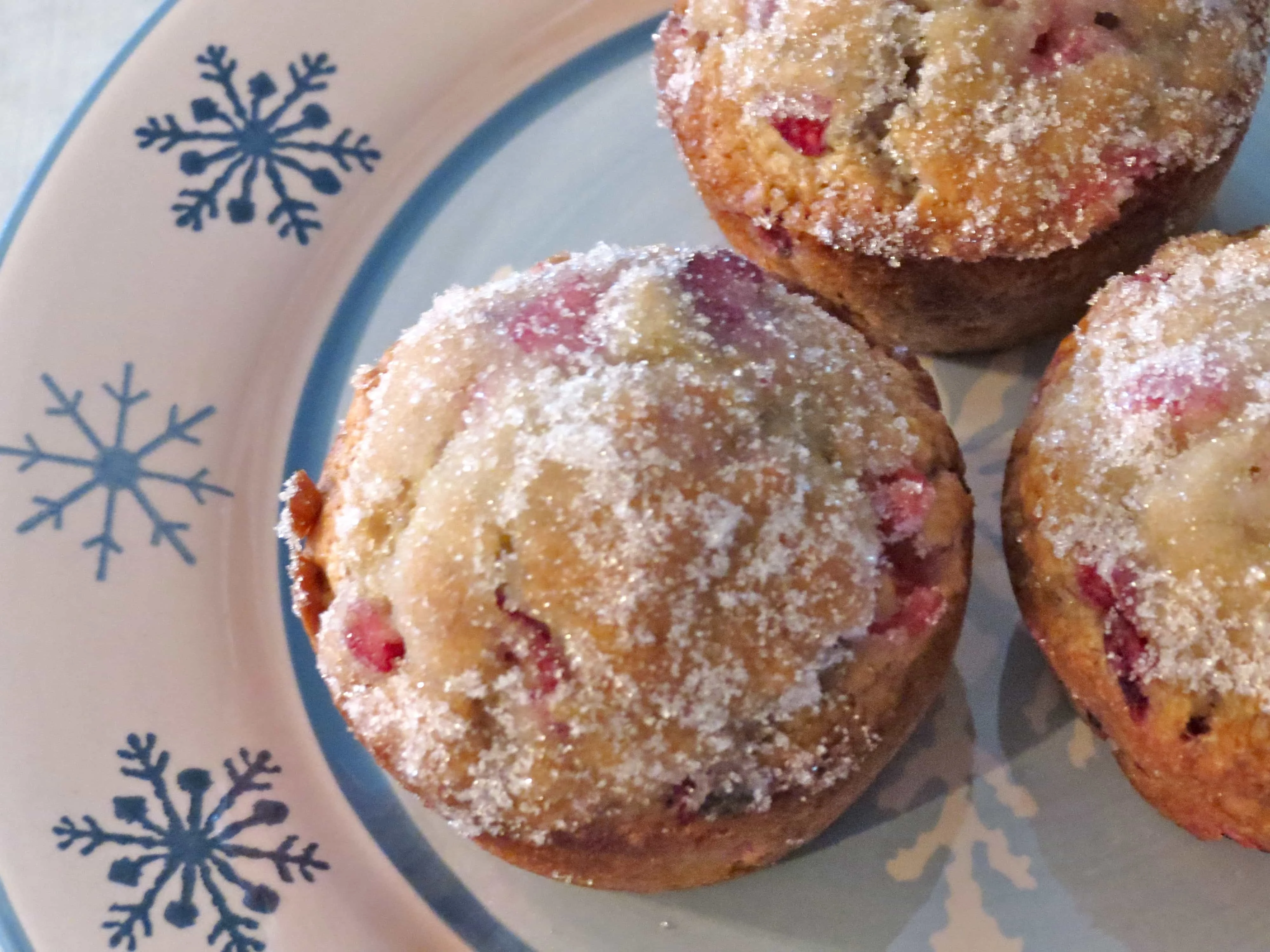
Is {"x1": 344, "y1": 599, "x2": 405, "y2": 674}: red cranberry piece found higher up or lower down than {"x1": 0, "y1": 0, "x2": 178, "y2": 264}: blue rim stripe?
lower down

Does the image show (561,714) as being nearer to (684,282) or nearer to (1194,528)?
(684,282)

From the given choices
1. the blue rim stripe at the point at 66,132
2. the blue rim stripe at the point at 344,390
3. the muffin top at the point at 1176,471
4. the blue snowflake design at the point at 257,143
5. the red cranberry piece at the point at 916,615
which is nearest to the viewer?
the muffin top at the point at 1176,471

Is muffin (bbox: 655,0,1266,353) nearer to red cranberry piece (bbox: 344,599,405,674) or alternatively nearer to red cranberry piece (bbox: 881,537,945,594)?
red cranberry piece (bbox: 881,537,945,594)

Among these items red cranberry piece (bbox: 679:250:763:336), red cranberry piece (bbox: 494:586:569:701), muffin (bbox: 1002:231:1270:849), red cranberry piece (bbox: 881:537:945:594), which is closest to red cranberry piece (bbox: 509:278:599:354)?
red cranberry piece (bbox: 679:250:763:336)

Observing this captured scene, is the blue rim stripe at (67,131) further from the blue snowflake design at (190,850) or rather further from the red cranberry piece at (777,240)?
the red cranberry piece at (777,240)

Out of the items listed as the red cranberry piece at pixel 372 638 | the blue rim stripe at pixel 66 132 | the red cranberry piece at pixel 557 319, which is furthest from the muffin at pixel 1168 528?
the blue rim stripe at pixel 66 132

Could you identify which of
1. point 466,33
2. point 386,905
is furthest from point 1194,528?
point 466,33

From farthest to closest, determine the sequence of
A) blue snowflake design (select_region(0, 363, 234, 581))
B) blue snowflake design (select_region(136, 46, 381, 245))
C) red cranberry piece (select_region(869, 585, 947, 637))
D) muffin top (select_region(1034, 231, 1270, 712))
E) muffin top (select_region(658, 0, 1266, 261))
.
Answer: blue snowflake design (select_region(136, 46, 381, 245)) < blue snowflake design (select_region(0, 363, 234, 581)) < muffin top (select_region(658, 0, 1266, 261)) < red cranberry piece (select_region(869, 585, 947, 637)) < muffin top (select_region(1034, 231, 1270, 712))
